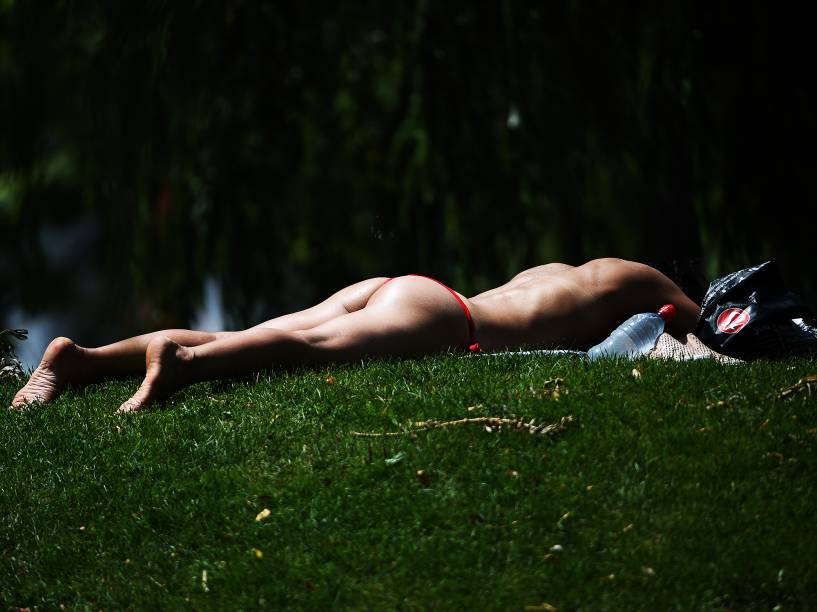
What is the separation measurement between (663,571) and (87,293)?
1.53 m

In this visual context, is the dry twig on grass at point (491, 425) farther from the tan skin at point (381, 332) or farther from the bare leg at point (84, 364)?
the bare leg at point (84, 364)

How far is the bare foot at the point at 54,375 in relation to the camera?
4008 millimetres

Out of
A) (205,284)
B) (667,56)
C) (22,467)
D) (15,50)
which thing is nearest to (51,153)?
(15,50)

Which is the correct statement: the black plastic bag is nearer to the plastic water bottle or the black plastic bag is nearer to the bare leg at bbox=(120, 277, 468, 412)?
the plastic water bottle

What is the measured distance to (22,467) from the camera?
343 cm

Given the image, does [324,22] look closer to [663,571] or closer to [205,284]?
[205,284]

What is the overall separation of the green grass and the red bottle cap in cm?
90

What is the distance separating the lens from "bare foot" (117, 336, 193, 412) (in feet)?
12.0

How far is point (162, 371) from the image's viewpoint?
3.69 meters

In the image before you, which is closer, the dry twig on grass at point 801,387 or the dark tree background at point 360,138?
the dark tree background at point 360,138

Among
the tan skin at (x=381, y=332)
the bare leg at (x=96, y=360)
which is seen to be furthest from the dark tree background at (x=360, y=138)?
the bare leg at (x=96, y=360)

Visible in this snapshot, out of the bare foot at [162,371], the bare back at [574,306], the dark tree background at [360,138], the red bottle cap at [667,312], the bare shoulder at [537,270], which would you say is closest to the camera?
the dark tree background at [360,138]

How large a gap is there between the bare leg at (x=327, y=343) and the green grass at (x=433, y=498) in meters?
0.13

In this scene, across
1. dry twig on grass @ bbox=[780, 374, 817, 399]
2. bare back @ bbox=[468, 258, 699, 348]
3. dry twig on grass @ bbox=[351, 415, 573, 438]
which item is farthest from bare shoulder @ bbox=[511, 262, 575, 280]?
bare back @ bbox=[468, 258, 699, 348]
